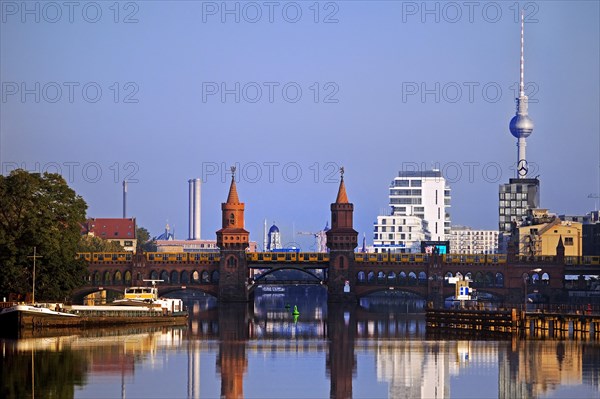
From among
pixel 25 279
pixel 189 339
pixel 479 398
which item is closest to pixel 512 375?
pixel 479 398

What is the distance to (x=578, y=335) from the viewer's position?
5015 inches

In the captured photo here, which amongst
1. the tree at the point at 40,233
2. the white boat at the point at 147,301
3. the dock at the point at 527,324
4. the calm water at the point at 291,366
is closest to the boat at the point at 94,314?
the white boat at the point at 147,301

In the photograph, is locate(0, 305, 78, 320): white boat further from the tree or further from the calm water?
the tree

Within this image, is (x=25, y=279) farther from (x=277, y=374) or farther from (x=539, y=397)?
(x=539, y=397)

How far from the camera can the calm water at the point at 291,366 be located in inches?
3017

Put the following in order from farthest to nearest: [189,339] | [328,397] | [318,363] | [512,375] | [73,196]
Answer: [73,196]
[189,339]
[318,363]
[512,375]
[328,397]

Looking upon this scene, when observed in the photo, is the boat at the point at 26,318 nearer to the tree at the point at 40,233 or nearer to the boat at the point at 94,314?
the boat at the point at 94,314

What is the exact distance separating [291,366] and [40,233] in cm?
5796

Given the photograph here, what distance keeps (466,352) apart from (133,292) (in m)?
62.0

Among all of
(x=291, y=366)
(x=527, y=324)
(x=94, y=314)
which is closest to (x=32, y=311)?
(x=94, y=314)

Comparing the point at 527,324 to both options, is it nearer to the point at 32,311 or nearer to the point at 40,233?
the point at 32,311

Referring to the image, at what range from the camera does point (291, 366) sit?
299ft

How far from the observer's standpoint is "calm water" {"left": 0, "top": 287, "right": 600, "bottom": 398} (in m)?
76.6

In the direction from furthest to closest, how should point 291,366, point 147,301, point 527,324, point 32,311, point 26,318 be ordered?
point 147,301
point 527,324
point 32,311
point 26,318
point 291,366
